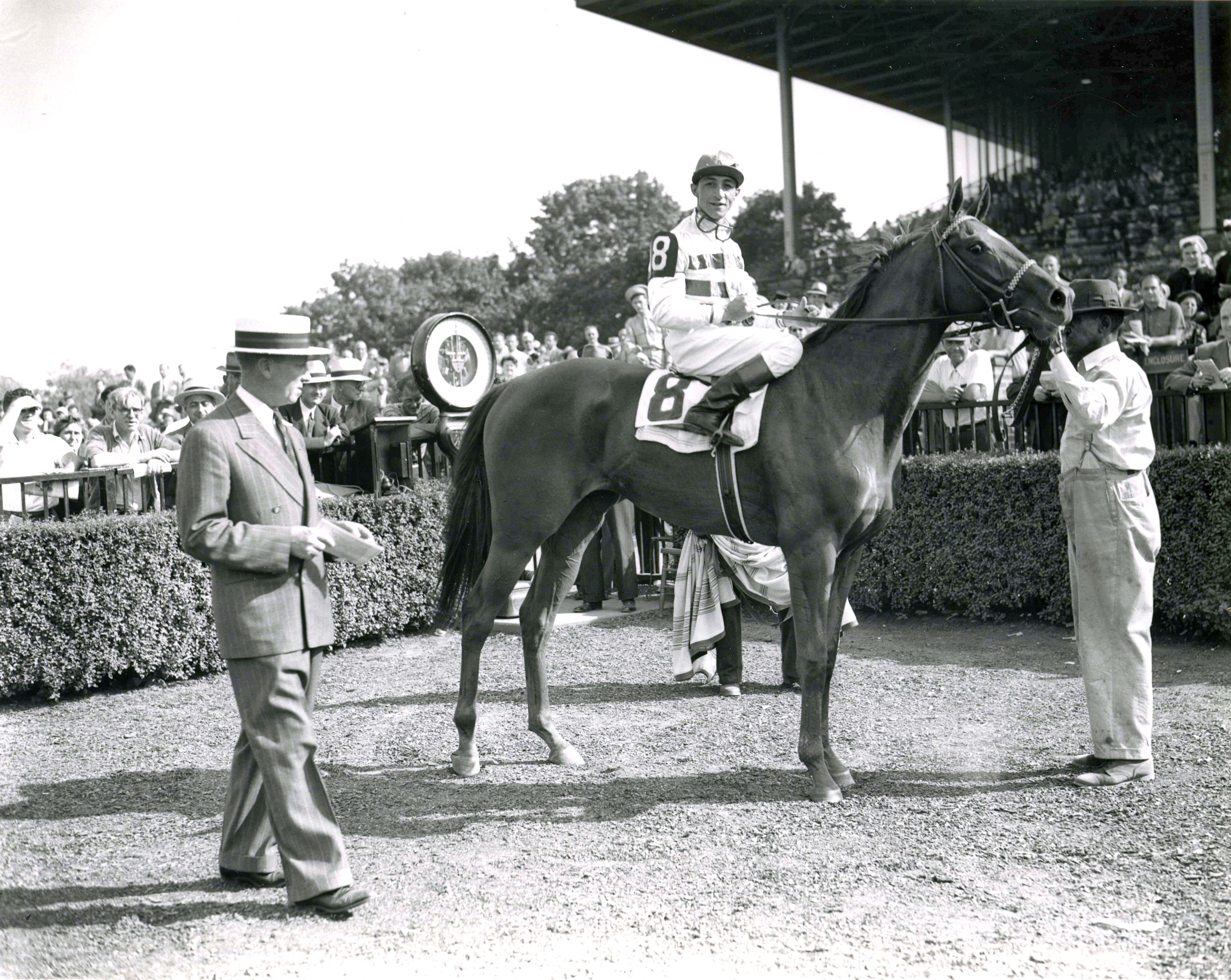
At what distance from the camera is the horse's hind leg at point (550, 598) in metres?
5.37

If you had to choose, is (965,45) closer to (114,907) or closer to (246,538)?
(246,538)

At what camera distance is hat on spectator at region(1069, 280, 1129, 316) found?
4746mm

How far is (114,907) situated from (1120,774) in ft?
12.5

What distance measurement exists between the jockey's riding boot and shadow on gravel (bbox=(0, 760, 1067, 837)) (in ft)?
4.99

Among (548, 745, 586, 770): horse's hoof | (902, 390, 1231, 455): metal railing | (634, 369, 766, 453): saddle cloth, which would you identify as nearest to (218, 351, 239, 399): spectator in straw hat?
(634, 369, 766, 453): saddle cloth

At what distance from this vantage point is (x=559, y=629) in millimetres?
8875

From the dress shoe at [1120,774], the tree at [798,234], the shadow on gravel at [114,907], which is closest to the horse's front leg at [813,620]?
the dress shoe at [1120,774]

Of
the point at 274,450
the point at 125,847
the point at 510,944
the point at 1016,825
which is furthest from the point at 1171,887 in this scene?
the point at 125,847

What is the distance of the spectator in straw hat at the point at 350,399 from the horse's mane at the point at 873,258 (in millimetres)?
4466

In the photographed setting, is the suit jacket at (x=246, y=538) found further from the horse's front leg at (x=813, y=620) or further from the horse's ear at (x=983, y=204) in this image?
the horse's ear at (x=983, y=204)

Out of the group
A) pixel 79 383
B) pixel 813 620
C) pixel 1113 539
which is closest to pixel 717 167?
pixel 813 620

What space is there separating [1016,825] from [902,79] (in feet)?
63.8

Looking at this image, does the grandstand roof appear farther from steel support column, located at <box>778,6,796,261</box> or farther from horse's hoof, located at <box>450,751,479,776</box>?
horse's hoof, located at <box>450,751,479,776</box>

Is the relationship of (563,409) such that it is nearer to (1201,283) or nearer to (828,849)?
(828,849)
